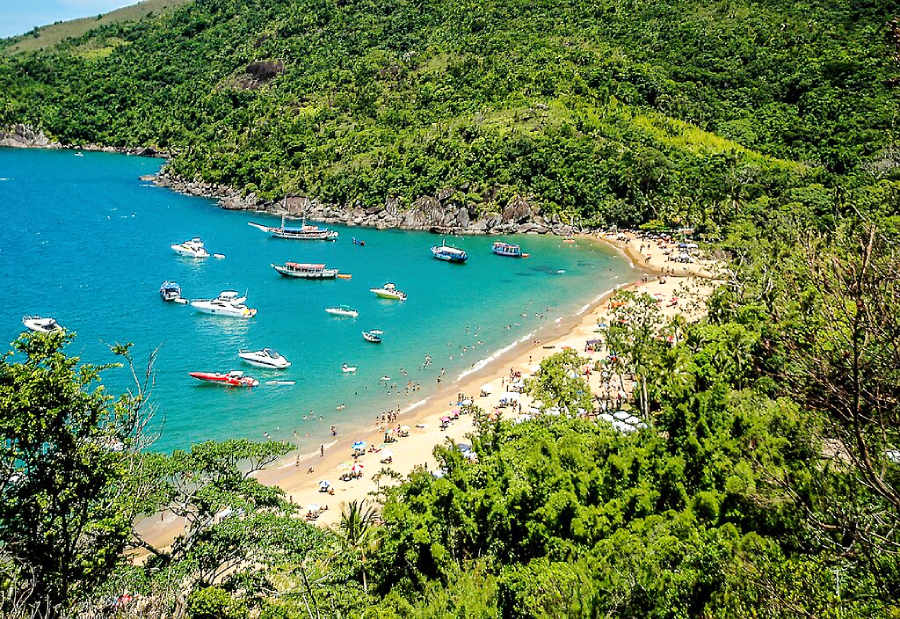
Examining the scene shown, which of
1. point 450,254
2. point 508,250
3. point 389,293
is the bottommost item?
point 389,293

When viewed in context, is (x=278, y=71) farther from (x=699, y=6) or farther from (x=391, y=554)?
(x=391, y=554)

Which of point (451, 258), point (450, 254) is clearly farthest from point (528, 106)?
point (451, 258)

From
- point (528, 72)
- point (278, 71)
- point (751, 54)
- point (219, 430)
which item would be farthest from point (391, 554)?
point (278, 71)

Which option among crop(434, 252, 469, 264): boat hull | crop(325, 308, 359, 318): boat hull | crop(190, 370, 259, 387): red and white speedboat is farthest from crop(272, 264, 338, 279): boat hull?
crop(190, 370, 259, 387): red and white speedboat

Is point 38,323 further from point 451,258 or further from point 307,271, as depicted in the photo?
point 451,258

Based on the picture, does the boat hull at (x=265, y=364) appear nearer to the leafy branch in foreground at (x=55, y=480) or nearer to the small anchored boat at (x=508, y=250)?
the leafy branch in foreground at (x=55, y=480)

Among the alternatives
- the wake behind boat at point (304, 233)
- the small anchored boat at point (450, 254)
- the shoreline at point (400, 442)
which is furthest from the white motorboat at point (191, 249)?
the shoreline at point (400, 442)
